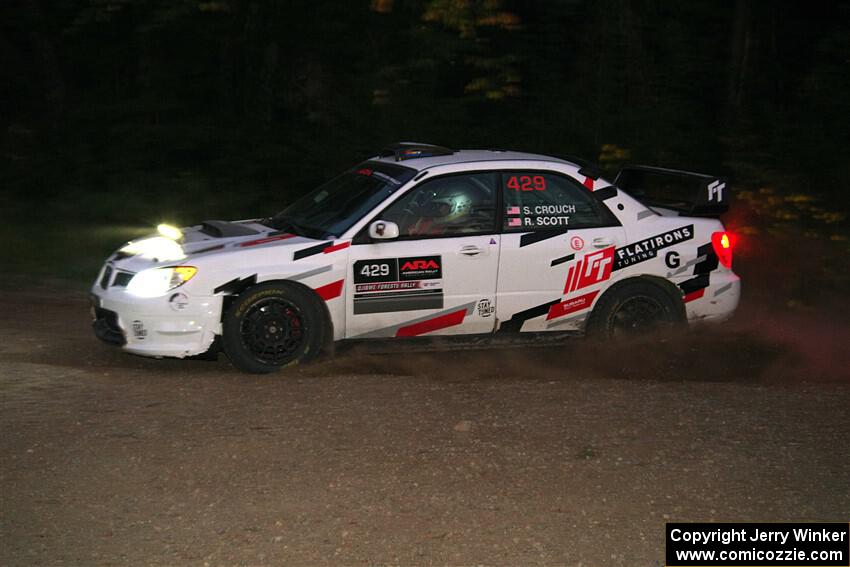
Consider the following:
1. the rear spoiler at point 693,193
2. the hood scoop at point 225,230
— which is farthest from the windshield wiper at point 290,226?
the rear spoiler at point 693,193

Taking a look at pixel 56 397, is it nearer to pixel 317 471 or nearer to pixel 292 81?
pixel 317 471

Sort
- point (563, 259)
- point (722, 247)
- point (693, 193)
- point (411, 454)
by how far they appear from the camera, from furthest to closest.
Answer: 1. point (693, 193)
2. point (722, 247)
3. point (563, 259)
4. point (411, 454)

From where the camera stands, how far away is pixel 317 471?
597 cm

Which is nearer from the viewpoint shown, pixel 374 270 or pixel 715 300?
pixel 374 270

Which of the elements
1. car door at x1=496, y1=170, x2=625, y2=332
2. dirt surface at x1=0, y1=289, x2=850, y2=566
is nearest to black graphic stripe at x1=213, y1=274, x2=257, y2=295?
dirt surface at x1=0, y1=289, x2=850, y2=566

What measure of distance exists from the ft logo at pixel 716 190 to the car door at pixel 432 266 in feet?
6.02

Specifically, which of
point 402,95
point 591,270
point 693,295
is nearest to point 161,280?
point 591,270

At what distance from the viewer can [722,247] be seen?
907cm

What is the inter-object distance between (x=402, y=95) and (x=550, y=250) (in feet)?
23.3

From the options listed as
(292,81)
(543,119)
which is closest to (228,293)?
(543,119)

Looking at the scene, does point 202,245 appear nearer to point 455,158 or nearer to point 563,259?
point 455,158

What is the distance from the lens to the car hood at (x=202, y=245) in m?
7.94

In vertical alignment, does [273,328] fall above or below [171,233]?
below

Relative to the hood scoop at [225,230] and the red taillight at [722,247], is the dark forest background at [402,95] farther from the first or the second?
the hood scoop at [225,230]
